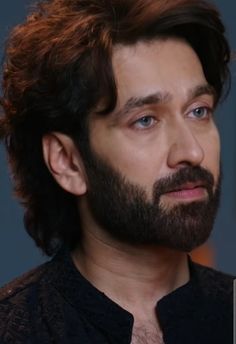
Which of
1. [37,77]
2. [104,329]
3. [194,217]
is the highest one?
[37,77]

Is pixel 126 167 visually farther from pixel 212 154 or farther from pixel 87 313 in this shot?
pixel 87 313

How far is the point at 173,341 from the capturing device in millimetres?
1969

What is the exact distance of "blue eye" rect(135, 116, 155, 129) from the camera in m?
1.98

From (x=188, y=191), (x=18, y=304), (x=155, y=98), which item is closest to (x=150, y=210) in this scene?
(x=188, y=191)

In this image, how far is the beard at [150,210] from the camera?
1.94 m

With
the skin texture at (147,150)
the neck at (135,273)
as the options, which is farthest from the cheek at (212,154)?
the neck at (135,273)

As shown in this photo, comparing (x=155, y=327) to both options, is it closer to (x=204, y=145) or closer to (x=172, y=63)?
(x=204, y=145)

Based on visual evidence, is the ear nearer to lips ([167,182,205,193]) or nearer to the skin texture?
the skin texture

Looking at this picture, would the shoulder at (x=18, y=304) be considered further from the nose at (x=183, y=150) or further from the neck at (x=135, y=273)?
the nose at (x=183, y=150)

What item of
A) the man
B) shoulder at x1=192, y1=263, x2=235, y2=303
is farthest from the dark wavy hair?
shoulder at x1=192, y1=263, x2=235, y2=303

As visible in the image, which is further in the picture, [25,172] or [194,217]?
[25,172]

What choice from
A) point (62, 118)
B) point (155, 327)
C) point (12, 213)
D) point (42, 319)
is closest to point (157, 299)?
point (155, 327)

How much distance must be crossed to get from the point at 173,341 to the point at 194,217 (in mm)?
211

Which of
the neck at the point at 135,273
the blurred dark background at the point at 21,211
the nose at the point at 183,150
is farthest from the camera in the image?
the blurred dark background at the point at 21,211
